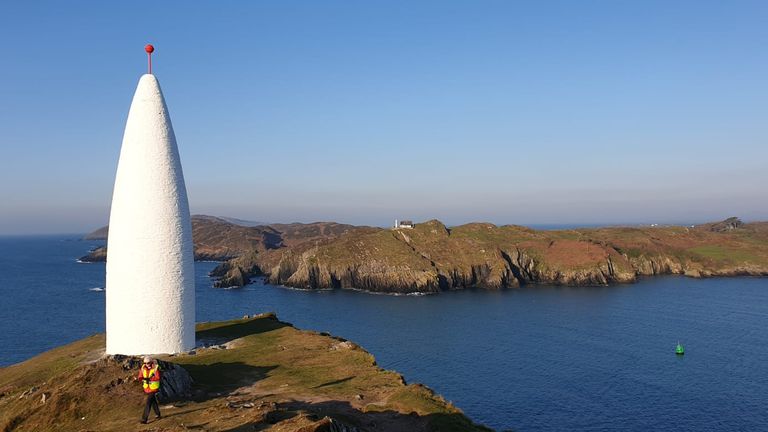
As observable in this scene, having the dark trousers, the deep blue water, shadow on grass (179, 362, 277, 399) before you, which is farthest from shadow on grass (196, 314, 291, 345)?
the deep blue water

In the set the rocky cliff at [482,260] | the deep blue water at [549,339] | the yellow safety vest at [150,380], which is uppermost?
the yellow safety vest at [150,380]

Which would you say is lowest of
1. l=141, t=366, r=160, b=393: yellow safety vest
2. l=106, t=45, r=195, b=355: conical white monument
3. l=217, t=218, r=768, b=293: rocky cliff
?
Result: l=217, t=218, r=768, b=293: rocky cliff

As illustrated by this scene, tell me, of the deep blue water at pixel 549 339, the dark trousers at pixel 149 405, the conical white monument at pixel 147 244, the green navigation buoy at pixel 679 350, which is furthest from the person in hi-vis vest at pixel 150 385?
the green navigation buoy at pixel 679 350

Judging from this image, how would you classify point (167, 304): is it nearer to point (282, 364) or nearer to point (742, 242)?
point (282, 364)

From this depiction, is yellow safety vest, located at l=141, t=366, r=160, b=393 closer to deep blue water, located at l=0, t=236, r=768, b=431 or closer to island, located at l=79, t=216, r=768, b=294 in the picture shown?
deep blue water, located at l=0, t=236, r=768, b=431

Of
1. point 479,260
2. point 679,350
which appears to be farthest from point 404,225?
point 679,350

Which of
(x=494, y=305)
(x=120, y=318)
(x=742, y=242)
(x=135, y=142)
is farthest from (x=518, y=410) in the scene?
(x=742, y=242)

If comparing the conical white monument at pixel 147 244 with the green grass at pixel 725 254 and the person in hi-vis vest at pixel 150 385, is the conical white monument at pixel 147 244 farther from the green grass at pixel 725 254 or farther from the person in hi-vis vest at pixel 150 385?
the green grass at pixel 725 254
